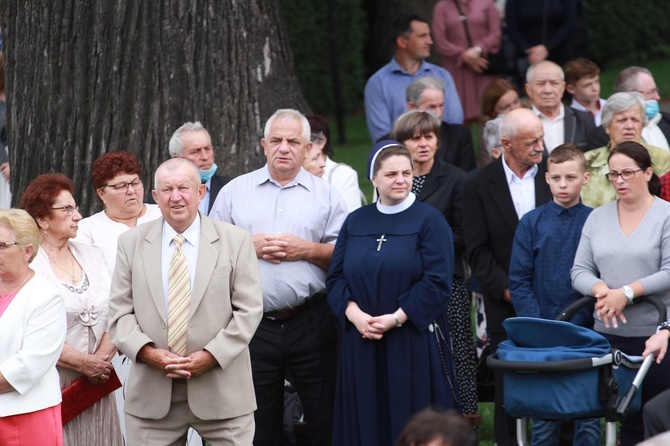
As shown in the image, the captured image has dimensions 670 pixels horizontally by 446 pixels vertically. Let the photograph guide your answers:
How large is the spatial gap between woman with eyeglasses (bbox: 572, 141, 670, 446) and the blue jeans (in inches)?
12.7

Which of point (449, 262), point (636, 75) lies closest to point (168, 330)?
point (449, 262)

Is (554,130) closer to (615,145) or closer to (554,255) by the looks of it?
(615,145)

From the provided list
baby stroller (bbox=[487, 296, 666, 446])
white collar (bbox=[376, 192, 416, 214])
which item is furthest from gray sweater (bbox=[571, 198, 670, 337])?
white collar (bbox=[376, 192, 416, 214])

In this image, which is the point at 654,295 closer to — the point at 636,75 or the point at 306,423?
the point at 306,423

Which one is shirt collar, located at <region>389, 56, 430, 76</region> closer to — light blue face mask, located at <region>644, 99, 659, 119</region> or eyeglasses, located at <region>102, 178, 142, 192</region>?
light blue face mask, located at <region>644, 99, 659, 119</region>

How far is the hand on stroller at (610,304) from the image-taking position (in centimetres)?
701

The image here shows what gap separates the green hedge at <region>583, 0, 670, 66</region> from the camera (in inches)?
855

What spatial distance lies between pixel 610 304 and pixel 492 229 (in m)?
1.33

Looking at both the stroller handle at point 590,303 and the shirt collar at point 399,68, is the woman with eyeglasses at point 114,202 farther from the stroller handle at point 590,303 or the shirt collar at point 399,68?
the shirt collar at point 399,68

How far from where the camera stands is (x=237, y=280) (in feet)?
22.2

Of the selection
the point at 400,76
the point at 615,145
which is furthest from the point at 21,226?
the point at 400,76

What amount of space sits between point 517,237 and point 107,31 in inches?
132

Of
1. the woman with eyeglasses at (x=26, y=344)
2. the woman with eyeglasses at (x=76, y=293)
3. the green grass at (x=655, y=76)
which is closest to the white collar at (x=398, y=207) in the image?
the woman with eyeglasses at (x=76, y=293)

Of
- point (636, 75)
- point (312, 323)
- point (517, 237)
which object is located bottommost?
point (312, 323)
